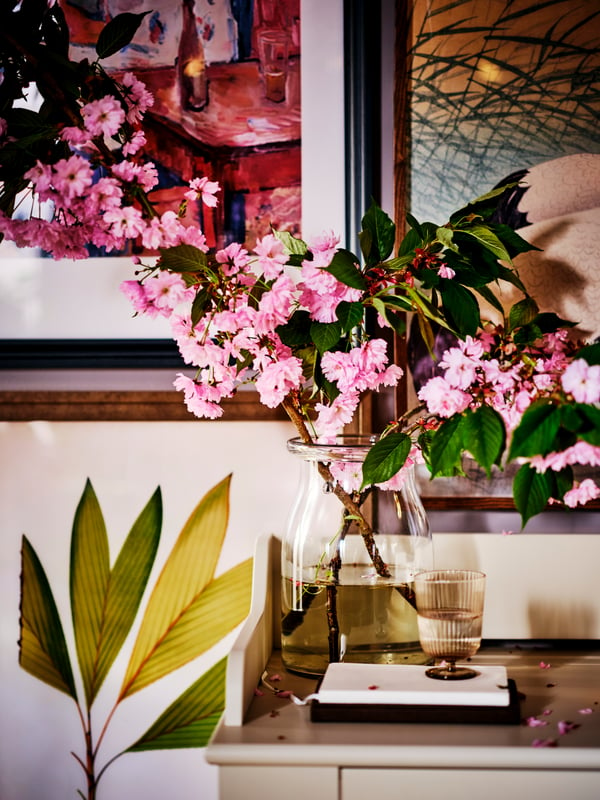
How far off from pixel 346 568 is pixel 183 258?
1.33ft

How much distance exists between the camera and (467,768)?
74 cm

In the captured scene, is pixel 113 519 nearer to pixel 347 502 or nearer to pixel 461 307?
pixel 347 502

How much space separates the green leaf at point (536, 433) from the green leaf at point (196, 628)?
0.64 metres

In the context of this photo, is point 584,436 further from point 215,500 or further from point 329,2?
point 329,2

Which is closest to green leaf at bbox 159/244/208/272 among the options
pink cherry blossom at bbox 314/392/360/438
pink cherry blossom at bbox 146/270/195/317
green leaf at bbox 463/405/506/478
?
pink cherry blossom at bbox 146/270/195/317

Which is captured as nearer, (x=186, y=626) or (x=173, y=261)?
(x=173, y=261)

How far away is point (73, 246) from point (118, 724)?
0.76 metres

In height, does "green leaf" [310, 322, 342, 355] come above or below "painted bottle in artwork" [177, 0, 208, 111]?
below

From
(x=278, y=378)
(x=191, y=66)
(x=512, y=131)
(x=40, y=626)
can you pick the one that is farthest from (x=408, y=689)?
(x=191, y=66)

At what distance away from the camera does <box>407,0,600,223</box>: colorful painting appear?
1.16m

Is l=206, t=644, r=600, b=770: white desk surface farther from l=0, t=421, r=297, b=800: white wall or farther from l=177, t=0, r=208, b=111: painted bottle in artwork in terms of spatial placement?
l=177, t=0, r=208, b=111: painted bottle in artwork

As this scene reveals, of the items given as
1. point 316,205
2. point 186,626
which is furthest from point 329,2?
point 186,626

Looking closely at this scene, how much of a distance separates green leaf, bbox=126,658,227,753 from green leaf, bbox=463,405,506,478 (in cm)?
65

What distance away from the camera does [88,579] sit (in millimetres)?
1247
